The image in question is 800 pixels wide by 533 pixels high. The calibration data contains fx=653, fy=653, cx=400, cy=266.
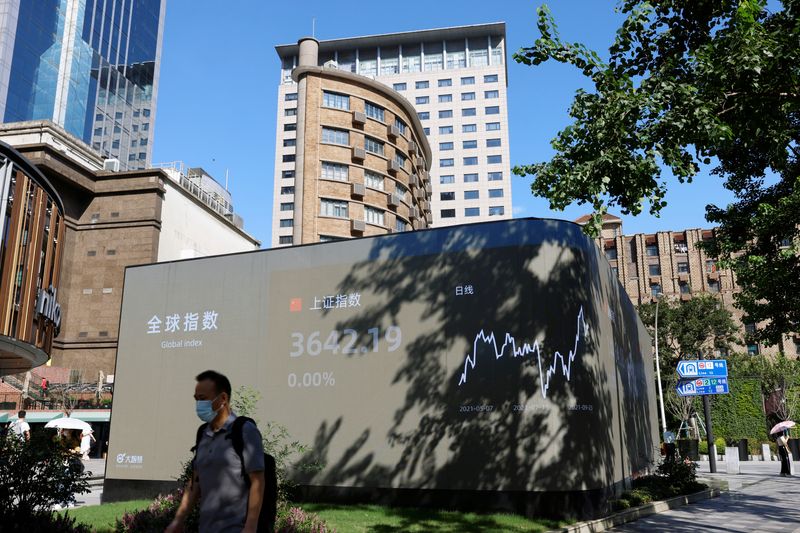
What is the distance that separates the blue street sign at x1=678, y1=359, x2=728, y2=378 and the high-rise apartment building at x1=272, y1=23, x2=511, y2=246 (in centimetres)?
6255

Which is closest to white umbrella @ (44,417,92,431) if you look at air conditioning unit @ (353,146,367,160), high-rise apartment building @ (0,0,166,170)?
air conditioning unit @ (353,146,367,160)

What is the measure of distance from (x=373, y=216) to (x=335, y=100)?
9947 millimetres

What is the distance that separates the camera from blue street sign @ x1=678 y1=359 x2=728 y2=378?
24.3 m

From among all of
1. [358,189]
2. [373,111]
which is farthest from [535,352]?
[373,111]

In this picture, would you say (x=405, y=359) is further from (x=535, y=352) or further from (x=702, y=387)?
(x=702, y=387)

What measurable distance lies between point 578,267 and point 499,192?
76.1m

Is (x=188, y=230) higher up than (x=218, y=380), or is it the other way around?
(x=188, y=230)

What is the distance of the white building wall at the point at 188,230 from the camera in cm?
4756

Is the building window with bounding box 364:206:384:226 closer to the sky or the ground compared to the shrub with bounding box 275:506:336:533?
closer to the sky

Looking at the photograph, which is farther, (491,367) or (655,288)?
(655,288)

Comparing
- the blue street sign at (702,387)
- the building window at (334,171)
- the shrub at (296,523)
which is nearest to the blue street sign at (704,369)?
the blue street sign at (702,387)

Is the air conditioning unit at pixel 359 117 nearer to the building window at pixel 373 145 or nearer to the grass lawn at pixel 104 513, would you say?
the building window at pixel 373 145

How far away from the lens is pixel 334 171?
173ft

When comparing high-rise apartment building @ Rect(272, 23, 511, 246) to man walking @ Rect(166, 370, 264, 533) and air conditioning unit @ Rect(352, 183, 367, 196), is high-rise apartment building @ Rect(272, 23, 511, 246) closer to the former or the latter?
air conditioning unit @ Rect(352, 183, 367, 196)
